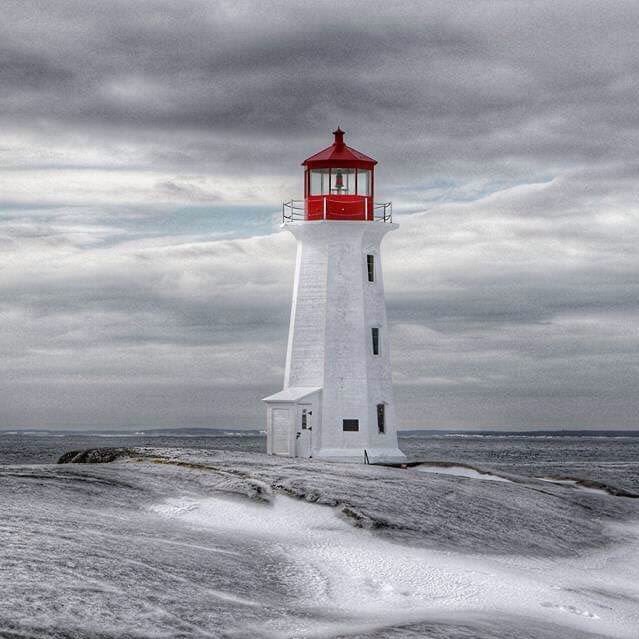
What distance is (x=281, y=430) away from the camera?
3588cm

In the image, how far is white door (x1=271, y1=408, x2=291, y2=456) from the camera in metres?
35.5

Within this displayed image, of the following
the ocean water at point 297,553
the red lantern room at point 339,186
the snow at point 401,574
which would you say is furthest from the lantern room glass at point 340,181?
the snow at point 401,574

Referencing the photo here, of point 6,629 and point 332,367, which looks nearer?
point 6,629

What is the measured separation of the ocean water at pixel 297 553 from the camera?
12.2 m

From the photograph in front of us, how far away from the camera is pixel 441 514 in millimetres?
20812

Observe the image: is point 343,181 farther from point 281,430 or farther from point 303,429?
point 281,430

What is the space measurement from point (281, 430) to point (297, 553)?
19118 mm

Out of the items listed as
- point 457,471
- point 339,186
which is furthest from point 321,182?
point 457,471

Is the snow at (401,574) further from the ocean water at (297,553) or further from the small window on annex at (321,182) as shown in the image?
the small window on annex at (321,182)

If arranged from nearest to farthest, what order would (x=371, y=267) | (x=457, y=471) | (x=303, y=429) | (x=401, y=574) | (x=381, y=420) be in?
1. (x=401, y=574)
2. (x=457, y=471)
3. (x=303, y=429)
4. (x=381, y=420)
5. (x=371, y=267)

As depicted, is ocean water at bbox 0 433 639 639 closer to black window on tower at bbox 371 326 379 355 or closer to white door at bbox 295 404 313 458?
white door at bbox 295 404 313 458

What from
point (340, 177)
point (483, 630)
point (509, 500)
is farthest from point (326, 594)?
point (340, 177)

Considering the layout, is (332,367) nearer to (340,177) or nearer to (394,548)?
(340,177)

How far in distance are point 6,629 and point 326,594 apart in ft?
16.9
